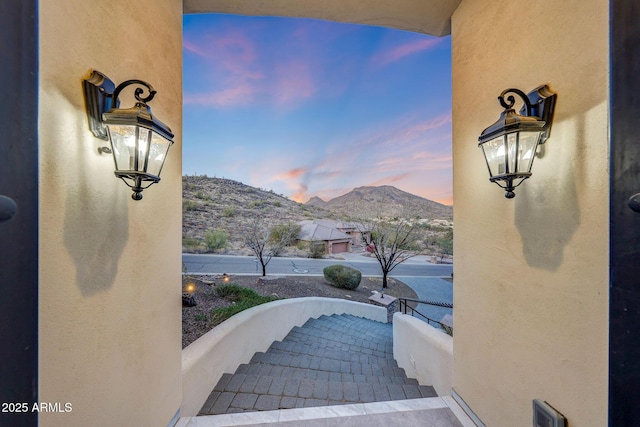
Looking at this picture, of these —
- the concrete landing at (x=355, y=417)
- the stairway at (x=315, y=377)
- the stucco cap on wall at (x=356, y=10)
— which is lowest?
the stairway at (x=315, y=377)

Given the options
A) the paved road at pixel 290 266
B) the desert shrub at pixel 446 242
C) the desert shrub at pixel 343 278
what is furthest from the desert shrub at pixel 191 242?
the desert shrub at pixel 446 242

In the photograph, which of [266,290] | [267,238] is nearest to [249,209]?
[267,238]

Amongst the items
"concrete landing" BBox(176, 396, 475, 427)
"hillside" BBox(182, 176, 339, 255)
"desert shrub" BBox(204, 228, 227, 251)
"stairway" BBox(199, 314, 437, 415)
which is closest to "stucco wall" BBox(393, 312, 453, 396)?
"stairway" BBox(199, 314, 437, 415)

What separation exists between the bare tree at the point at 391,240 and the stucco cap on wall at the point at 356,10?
975cm

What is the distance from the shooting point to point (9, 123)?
2.31 feet

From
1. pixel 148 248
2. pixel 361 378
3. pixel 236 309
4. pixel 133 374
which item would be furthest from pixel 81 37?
pixel 361 378

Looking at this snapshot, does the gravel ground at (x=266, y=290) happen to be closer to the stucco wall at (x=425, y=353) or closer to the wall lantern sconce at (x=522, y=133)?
the stucco wall at (x=425, y=353)

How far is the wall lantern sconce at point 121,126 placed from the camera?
3.62ft

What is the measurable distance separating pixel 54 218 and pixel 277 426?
6.94ft

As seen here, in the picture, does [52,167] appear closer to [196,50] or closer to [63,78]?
[63,78]

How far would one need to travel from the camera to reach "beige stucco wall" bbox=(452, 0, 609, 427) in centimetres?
110

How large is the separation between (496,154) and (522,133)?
0.16 metres

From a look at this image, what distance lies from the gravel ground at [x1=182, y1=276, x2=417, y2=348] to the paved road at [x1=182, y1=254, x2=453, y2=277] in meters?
1.87

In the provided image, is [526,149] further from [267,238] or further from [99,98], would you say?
[267,238]
